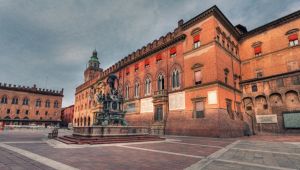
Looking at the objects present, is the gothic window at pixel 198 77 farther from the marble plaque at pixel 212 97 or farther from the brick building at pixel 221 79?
the marble plaque at pixel 212 97

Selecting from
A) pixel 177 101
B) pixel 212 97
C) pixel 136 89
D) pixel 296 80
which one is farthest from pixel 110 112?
pixel 296 80

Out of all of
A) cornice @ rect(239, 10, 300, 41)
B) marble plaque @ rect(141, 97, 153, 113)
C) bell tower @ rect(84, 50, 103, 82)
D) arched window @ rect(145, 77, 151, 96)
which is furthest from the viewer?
bell tower @ rect(84, 50, 103, 82)

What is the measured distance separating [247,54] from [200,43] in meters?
8.77

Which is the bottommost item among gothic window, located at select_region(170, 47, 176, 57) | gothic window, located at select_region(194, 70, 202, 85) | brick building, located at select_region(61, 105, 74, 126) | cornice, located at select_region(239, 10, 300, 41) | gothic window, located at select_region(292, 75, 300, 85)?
brick building, located at select_region(61, 105, 74, 126)

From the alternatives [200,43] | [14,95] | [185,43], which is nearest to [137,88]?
[185,43]

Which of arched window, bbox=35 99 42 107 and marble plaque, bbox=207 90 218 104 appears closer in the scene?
marble plaque, bbox=207 90 218 104

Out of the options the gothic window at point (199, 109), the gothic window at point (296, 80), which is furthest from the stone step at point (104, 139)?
the gothic window at point (296, 80)

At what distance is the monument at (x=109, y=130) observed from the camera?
1180 centimetres

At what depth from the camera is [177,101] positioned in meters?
22.3

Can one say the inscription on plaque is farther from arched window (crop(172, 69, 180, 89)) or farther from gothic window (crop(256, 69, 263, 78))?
arched window (crop(172, 69, 180, 89))

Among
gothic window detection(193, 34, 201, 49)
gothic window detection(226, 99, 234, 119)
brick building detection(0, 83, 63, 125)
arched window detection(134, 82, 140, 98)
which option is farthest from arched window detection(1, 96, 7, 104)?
gothic window detection(226, 99, 234, 119)

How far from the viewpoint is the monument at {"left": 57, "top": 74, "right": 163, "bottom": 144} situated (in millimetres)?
11797

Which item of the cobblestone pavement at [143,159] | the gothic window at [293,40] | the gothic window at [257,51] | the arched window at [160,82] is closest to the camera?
the cobblestone pavement at [143,159]

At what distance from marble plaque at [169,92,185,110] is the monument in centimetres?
787
